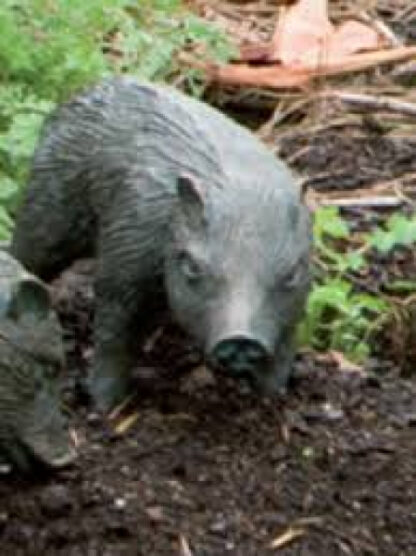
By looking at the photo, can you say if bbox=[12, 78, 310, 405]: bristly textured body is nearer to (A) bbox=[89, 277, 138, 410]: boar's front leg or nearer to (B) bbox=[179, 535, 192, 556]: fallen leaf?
(A) bbox=[89, 277, 138, 410]: boar's front leg

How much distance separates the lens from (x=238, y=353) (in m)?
4.65

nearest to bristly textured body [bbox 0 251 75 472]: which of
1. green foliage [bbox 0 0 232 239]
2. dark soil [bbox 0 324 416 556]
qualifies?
dark soil [bbox 0 324 416 556]

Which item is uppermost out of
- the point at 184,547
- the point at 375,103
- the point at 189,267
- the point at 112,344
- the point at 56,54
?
the point at 56,54

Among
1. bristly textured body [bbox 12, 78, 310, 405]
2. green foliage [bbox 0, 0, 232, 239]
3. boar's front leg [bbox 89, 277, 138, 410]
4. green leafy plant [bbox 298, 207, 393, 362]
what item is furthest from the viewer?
green foliage [bbox 0, 0, 232, 239]

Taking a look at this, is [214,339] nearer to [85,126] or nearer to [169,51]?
[85,126]

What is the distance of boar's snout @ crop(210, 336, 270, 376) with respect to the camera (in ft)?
15.2

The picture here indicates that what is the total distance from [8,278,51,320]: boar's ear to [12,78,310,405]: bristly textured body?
17.2 inches

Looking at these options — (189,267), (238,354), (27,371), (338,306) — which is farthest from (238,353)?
(338,306)

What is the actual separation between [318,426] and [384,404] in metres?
0.25

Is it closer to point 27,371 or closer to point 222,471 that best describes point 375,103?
point 222,471

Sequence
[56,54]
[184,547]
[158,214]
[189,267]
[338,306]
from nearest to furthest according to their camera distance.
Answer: [184,547], [189,267], [158,214], [338,306], [56,54]

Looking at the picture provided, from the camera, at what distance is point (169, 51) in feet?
23.4

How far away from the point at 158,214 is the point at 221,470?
0.61 metres

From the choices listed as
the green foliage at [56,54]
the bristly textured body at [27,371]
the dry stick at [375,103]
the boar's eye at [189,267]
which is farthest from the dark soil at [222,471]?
the dry stick at [375,103]
